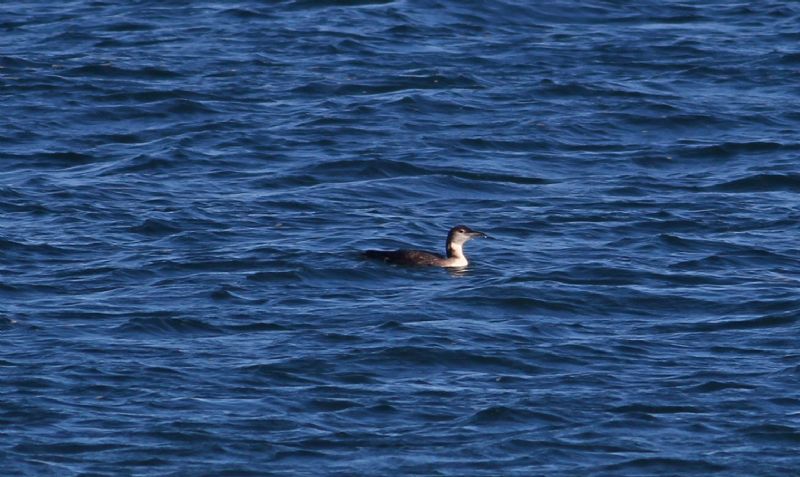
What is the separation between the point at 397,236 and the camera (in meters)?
20.0

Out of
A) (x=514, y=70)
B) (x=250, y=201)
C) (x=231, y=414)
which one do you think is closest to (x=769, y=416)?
(x=231, y=414)

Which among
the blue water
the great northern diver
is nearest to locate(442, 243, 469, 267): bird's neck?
the great northern diver

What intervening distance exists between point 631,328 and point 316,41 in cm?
1337

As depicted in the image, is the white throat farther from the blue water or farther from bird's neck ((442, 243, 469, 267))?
the blue water

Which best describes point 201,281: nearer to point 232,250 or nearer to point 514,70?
point 232,250

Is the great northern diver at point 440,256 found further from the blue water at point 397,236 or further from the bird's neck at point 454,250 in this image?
the blue water at point 397,236

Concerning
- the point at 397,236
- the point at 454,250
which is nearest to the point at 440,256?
the point at 454,250

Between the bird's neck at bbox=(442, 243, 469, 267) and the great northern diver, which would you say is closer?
the great northern diver

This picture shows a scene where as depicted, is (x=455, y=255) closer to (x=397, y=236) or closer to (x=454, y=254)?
(x=454, y=254)

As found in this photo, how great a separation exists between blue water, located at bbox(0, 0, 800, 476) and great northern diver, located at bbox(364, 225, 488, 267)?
11 centimetres

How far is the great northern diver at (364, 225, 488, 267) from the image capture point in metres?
18.5

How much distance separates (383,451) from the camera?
42.6ft

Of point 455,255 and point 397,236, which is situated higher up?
point 455,255

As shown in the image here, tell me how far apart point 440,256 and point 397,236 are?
1.22m
